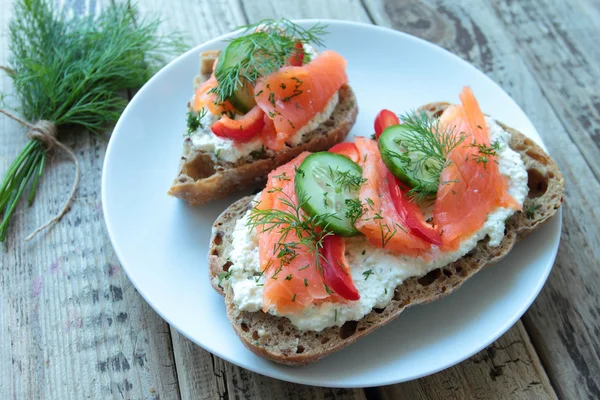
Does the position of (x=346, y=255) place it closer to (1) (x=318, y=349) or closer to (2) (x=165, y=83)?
(1) (x=318, y=349)

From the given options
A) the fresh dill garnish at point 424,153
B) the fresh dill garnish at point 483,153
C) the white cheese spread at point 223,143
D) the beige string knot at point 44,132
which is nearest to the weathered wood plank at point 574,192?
the fresh dill garnish at point 483,153

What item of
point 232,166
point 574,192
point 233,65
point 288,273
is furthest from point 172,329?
point 574,192

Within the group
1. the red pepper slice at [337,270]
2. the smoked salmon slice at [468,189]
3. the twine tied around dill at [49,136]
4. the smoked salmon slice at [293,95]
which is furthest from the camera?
A: the twine tied around dill at [49,136]

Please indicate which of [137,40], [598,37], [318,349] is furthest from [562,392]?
[137,40]

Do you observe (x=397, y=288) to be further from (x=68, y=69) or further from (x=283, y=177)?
(x=68, y=69)

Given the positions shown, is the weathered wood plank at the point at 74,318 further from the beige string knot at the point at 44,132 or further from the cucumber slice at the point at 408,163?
the cucumber slice at the point at 408,163

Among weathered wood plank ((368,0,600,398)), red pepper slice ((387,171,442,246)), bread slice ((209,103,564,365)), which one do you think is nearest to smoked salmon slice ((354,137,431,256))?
red pepper slice ((387,171,442,246))
